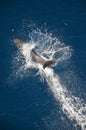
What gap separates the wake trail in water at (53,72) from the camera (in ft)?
43.5

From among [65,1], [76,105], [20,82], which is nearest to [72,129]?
[76,105]

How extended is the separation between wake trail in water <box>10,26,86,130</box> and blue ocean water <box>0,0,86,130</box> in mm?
179

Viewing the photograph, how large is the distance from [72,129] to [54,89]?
75.6 inches

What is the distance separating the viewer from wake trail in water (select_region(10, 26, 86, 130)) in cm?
1327

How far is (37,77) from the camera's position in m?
14.1

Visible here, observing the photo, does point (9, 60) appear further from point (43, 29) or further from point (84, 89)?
point (84, 89)

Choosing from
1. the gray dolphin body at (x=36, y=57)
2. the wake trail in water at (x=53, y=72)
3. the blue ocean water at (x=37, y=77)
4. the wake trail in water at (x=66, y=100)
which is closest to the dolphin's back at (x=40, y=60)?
the gray dolphin body at (x=36, y=57)

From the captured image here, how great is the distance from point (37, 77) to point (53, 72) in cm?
73

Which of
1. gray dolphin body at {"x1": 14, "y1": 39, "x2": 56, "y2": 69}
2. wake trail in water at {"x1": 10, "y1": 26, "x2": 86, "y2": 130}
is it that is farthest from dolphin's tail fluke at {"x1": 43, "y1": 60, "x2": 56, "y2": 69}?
wake trail in water at {"x1": 10, "y1": 26, "x2": 86, "y2": 130}

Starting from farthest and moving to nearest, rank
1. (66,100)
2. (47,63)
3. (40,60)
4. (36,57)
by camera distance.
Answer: (36,57)
(40,60)
(66,100)
(47,63)

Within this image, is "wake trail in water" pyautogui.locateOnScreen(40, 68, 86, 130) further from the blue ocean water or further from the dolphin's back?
the dolphin's back

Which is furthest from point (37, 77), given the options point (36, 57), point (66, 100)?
point (66, 100)

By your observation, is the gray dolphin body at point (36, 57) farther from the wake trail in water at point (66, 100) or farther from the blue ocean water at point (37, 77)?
the wake trail in water at point (66, 100)

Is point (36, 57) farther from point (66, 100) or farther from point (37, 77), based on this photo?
point (66, 100)
